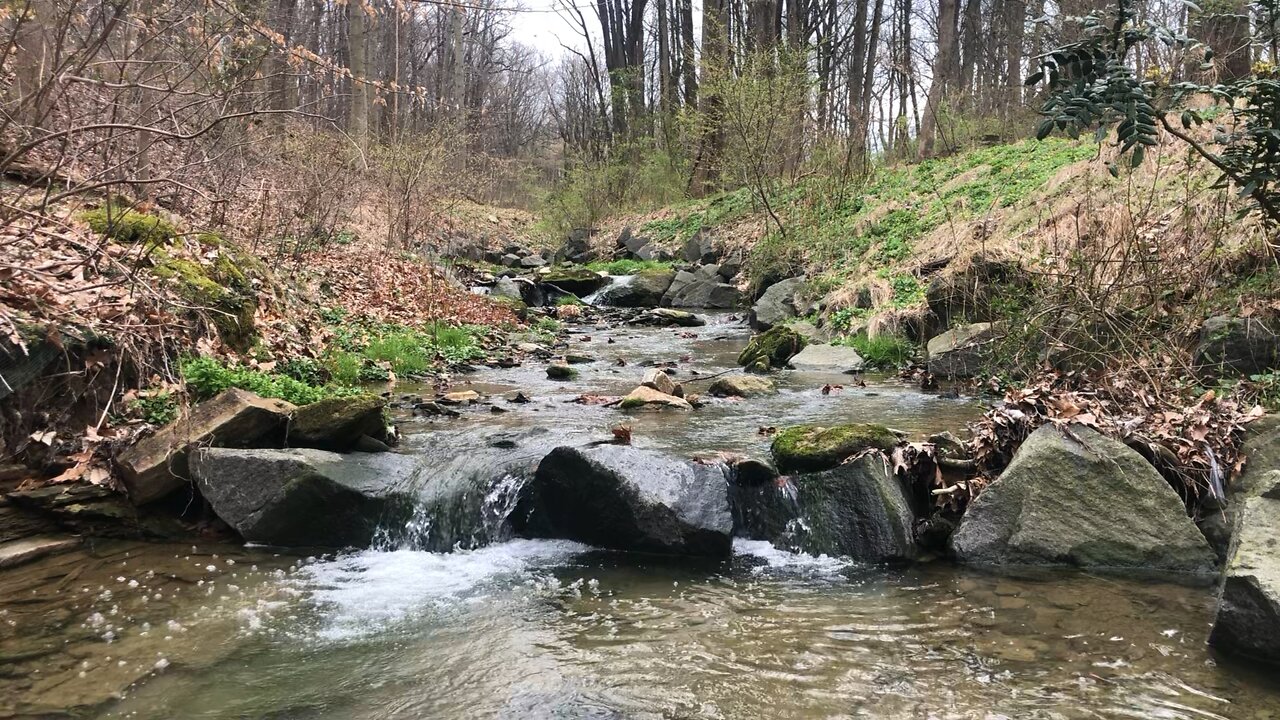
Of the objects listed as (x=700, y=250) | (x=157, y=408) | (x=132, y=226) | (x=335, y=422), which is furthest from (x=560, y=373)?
(x=700, y=250)

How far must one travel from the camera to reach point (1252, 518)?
10.7ft

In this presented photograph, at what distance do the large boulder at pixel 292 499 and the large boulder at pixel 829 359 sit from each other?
19.1 feet

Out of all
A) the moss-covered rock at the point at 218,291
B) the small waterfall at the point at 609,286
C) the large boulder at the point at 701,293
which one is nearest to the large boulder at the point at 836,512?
the moss-covered rock at the point at 218,291

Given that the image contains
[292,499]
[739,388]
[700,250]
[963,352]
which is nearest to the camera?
[292,499]

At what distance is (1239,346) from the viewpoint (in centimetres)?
520

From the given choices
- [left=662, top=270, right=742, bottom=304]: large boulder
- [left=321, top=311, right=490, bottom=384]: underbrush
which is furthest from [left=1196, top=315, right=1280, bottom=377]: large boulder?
[left=662, top=270, right=742, bottom=304]: large boulder

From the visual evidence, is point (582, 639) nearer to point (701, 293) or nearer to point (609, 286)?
point (701, 293)

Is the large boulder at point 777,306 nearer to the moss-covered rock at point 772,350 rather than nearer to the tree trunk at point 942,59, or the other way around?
the moss-covered rock at point 772,350

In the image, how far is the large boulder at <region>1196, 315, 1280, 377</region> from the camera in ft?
16.7

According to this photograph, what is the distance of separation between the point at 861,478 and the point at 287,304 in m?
6.04

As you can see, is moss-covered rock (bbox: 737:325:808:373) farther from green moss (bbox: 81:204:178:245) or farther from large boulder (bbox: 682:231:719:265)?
large boulder (bbox: 682:231:719:265)

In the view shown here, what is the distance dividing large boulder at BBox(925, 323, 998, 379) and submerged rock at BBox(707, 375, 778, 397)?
1804 millimetres

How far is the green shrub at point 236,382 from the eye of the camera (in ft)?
17.3

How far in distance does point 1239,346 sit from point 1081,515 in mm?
2244
